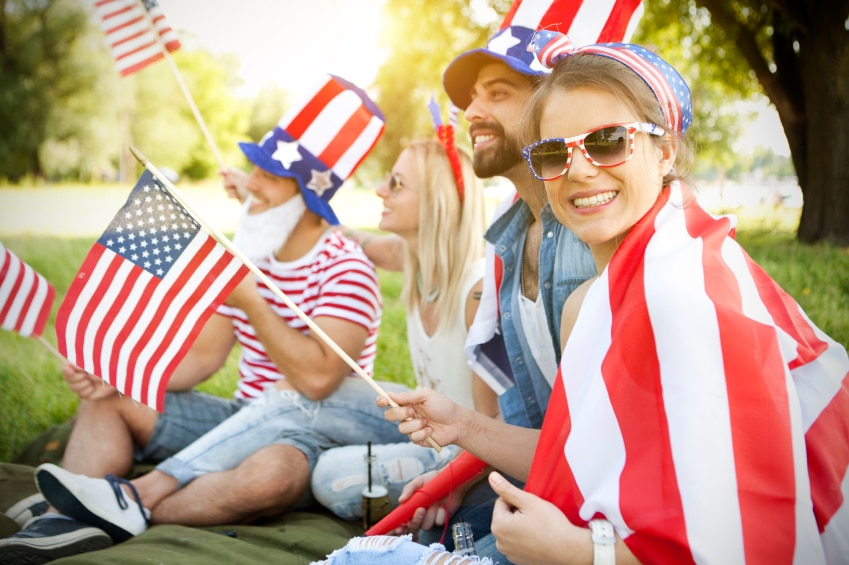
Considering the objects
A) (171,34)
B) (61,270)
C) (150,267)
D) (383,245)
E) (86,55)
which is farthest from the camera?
(86,55)

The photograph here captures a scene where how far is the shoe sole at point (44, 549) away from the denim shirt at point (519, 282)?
62.6 inches

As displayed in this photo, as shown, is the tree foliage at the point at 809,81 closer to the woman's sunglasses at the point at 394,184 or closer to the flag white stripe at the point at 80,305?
the woman's sunglasses at the point at 394,184

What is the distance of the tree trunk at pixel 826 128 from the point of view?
289 cm

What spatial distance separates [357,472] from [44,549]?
1.13 metres

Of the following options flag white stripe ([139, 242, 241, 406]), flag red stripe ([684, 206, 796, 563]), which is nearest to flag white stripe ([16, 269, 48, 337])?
flag white stripe ([139, 242, 241, 406])

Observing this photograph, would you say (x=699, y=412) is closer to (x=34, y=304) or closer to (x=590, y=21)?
(x=590, y=21)

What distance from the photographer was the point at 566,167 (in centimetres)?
163

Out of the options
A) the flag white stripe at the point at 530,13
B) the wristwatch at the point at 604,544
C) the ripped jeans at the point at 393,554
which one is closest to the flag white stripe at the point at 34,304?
the ripped jeans at the point at 393,554

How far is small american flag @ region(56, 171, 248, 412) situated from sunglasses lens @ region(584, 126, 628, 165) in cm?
129

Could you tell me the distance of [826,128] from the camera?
2994 mm

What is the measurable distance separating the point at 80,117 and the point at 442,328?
18072mm

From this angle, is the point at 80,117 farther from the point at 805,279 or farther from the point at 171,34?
the point at 805,279

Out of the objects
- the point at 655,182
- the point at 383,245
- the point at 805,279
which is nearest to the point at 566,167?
the point at 655,182

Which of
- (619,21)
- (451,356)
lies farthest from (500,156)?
(451,356)
